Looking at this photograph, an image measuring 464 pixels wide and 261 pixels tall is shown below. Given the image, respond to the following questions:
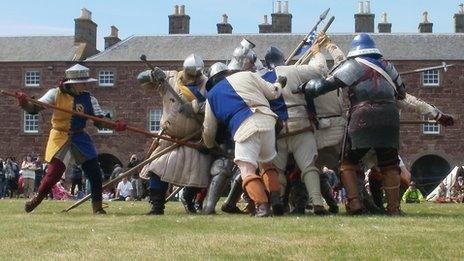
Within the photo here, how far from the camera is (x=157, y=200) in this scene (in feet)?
33.6

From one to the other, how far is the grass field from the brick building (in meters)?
39.3

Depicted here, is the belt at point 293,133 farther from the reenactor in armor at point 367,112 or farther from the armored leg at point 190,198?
the armored leg at point 190,198

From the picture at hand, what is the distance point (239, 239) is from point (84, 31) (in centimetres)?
4658

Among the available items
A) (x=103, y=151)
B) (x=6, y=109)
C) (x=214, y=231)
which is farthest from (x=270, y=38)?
(x=214, y=231)

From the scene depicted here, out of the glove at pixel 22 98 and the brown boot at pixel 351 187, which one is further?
the glove at pixel 22 98

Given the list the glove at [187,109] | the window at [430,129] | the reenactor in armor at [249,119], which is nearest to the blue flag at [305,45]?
the glove at [187,109]

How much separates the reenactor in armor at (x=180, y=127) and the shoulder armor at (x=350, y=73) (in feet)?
6.28

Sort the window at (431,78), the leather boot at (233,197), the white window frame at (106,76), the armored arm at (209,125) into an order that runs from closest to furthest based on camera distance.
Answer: the armored arm at (209,125) → the leather boot at (233,197) → the window at (431,78) → the white window frame at (106,76)

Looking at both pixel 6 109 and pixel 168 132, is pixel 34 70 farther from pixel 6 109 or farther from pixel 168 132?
pixel 168 132

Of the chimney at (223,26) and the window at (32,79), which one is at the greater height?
the chimney at (223,26)

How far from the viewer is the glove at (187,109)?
33.3 feet

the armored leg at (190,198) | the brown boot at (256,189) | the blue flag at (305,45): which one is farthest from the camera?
the blue flag at (305,45)

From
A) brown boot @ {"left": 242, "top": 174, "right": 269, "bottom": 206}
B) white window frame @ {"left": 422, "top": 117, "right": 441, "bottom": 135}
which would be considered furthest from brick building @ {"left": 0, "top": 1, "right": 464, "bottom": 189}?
brown boot @ {"left": 242, "top": 174, "right": 269, "bottom": 206}

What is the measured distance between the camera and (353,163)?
9320 mm
